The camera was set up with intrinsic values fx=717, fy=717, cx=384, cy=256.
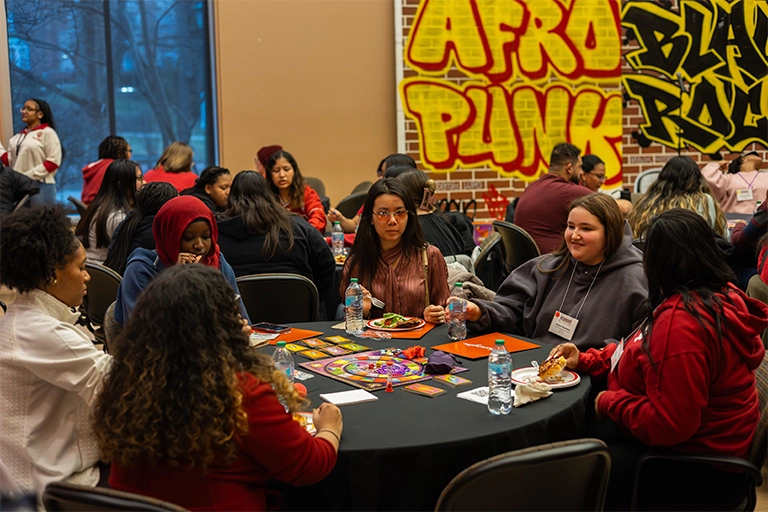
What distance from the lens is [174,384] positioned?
151 centimetres

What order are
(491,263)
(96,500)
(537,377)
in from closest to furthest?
(96,500)
(537,377)
(491,263)

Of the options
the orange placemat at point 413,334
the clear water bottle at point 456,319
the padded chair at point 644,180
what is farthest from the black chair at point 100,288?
the padded chair at point 644,180

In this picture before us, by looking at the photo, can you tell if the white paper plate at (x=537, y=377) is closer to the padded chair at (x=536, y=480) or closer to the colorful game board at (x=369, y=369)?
the colorful game board at (x=369, y=369)

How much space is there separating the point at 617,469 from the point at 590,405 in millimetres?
336

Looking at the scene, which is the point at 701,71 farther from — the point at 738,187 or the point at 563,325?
the point at 563,325

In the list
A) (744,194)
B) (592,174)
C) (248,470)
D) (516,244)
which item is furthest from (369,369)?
(744,194)

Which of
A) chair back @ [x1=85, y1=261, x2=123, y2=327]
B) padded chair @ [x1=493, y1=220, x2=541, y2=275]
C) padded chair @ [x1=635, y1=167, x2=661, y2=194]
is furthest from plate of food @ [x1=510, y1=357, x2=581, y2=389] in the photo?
padded chair @ [x1=635, y1=167, x2=661, y2=194]

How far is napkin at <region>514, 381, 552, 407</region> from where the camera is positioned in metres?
2.09

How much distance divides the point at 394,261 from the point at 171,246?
1.00 meters

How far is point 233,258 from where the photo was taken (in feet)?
12.2

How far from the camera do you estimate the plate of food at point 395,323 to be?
2926 mm

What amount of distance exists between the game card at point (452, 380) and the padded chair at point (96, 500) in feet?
3.48

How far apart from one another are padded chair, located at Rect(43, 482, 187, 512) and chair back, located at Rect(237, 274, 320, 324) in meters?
1.85

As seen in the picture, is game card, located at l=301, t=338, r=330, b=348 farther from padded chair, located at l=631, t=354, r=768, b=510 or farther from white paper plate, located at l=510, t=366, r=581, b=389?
padded chair, located at l=631, t=354, r=768, b=510
